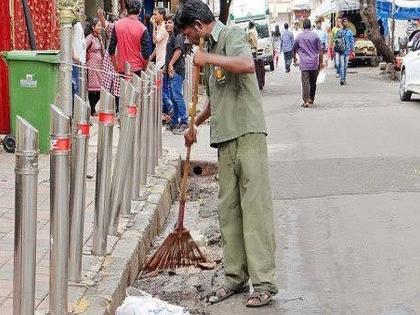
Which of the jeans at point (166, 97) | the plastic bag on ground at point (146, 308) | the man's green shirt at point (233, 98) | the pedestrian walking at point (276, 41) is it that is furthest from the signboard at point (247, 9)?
the plastic bag on ground at point (146, 308)

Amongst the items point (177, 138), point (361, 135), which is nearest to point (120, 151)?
point (177, 138)

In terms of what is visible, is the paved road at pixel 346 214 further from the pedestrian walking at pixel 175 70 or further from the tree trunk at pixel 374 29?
the tree trunk at pixel 374 29

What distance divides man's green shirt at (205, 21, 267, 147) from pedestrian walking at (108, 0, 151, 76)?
7083 millimetres

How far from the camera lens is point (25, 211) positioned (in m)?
3.77

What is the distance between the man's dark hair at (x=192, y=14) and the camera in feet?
17.4

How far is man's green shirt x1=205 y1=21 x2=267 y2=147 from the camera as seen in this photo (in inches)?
212

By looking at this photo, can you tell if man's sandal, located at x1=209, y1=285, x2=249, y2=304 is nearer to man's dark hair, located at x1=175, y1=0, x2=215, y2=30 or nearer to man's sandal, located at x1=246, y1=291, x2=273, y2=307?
man's sandal, located at x1=246, y1=291, x2=273, y2=307

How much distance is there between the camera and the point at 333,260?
6.45m

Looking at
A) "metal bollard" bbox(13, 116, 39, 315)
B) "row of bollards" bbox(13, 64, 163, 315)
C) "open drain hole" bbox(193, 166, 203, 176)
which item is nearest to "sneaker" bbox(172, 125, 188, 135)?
"open drain hole" bbox(193, 166, 203, 176)

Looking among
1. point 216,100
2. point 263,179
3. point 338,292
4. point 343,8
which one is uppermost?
point 343,8

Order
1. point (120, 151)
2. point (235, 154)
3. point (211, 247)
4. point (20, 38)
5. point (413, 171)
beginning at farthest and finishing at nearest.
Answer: point (20, 38) < point (413, 171) < point (211, 247) < point (120, 151) < point (235, 154)

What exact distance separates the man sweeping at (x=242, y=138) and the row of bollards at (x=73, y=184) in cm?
81

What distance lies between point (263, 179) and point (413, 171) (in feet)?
16.2

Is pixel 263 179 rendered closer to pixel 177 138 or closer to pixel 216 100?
pixel 216 100
